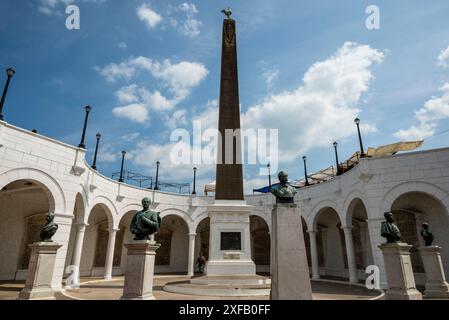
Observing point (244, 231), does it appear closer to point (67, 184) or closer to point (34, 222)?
point (67, 184)

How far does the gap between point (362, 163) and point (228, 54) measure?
1054 cm

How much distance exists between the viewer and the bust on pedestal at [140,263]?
7250 mm

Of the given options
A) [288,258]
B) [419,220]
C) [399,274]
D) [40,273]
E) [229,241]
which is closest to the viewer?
[288,258]

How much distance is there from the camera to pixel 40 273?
9430mm

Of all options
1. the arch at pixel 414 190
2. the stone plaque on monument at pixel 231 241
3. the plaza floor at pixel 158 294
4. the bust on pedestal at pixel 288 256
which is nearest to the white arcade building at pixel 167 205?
the arch at pixel 414 190

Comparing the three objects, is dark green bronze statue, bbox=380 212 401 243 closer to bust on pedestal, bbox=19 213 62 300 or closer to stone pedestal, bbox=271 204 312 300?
stone pedestal, bbox=271 204 312 300

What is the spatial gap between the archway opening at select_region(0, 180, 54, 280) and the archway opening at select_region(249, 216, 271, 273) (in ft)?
58.4

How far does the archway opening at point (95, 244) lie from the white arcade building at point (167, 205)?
0.25 feet

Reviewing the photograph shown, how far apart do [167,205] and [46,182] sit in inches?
471

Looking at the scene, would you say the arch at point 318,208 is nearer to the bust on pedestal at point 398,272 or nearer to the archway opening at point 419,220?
the archway opening at point 419,220

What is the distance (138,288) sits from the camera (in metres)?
7.23

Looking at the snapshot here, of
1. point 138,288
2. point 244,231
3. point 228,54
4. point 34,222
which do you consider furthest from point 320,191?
point 34,222

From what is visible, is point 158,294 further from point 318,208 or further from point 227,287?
point 318,208

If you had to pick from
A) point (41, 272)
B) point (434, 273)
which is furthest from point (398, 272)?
point (41, 272)
